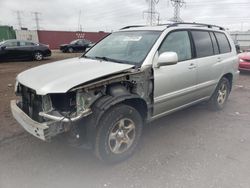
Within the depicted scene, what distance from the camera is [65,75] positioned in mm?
2859

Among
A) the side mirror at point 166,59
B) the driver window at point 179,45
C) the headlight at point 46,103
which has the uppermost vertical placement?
the driver window at point 179,45

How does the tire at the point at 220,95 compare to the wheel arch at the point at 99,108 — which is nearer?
the wheel arch at the point at 99,108

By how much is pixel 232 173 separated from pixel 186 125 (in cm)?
156

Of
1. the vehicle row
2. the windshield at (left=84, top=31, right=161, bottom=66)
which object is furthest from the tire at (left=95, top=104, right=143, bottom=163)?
the vehicle row

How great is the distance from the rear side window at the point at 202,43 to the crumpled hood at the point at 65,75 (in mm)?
1709

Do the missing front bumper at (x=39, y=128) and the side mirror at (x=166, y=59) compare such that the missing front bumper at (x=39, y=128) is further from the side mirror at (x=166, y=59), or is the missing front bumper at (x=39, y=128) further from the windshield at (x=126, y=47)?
the side mirror at (x=166, y=59)

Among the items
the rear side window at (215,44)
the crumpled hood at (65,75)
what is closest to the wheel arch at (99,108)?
the crumpled hood at (65,75)

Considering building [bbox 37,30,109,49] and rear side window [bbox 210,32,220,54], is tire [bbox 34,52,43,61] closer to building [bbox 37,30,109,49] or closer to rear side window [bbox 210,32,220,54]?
rear side window [bbox 210,32,220,54]

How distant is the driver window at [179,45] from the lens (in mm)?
3658

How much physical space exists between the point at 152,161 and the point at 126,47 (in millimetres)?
1813

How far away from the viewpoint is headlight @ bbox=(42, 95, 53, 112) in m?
2.61

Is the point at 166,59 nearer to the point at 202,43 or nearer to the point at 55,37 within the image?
the point at 202,43

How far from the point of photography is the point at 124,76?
3.01 meters

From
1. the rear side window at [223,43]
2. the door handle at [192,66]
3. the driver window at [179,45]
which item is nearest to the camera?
the driver window at [179,45]
